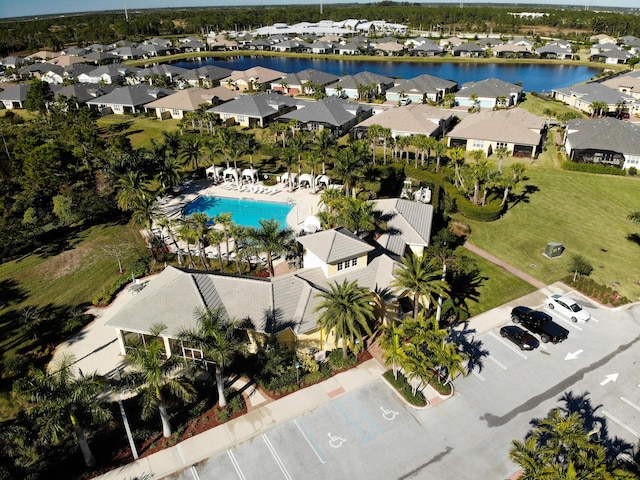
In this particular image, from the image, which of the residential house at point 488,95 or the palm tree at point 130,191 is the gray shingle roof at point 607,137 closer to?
the residential house at point 488,95

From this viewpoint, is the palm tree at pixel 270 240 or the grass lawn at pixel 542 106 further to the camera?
the grass lawn at pixel 542 106

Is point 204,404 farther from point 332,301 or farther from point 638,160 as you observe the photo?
point 638,160

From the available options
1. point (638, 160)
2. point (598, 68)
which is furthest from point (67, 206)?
point (598, 68)

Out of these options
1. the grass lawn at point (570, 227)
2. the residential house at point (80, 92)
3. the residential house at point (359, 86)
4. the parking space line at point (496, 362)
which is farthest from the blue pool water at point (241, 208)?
the residential house at point (80, 92)


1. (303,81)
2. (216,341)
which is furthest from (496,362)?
(303,81)

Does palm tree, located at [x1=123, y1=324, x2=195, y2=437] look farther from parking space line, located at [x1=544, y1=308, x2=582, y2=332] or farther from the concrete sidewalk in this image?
parking space line, located at [x1=544, y1=308, x2=582, y2=332]
